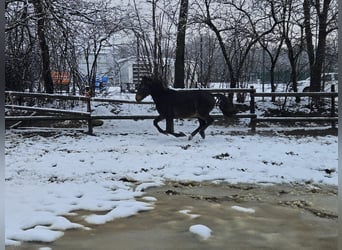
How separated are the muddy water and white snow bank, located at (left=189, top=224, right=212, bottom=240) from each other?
32 mm

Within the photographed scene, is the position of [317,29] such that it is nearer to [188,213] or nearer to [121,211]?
[188,213]

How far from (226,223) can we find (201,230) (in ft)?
0.98

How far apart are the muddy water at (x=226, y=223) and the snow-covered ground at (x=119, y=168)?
5.3 inches

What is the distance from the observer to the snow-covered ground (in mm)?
3537

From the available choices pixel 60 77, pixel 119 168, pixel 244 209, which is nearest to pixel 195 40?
pixel 60 77

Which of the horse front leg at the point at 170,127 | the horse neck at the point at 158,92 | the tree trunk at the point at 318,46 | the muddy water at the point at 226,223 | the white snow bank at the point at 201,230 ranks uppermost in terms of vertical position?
the tree trunk at the point at 318,46

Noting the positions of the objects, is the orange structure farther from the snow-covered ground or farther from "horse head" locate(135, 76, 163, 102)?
"horse head" locate(135, 76, 163, 102)

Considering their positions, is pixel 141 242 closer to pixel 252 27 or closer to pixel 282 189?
pixel 282 189

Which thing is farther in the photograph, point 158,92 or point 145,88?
point 145,88

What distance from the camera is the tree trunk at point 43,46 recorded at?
7736 mm

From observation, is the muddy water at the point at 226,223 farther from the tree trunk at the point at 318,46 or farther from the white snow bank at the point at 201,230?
the tree trunk at the point at 318,46

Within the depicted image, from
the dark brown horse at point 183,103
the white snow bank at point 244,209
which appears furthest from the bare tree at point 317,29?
the white snow bank at point 244,209

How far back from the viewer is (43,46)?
34.8ft

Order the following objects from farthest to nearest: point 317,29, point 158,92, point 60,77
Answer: point 60,77 → point 317,29 → point 158,92
